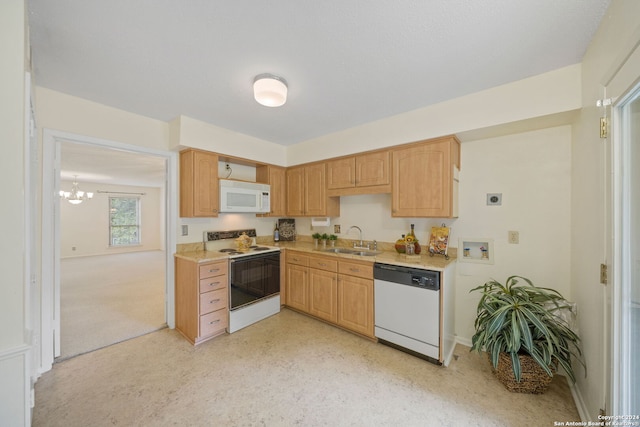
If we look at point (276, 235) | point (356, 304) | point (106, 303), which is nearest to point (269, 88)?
point (356, 304)

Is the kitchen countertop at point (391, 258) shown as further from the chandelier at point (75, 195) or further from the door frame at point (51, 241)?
the chandelier at point (75, 195)

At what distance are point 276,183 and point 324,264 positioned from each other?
1554 millimetres

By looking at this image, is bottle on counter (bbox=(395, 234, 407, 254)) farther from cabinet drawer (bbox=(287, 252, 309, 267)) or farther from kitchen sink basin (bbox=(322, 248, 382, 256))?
cabinet drawer (bbox=(287, 252, 309, 267))

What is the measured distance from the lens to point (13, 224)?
995mm

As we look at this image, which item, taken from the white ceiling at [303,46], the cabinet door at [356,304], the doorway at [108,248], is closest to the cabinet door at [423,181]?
the white ceiling at [303,46]

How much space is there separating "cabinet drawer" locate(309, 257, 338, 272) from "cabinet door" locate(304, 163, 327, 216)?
2.26ft

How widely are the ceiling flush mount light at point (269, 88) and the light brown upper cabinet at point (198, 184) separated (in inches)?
54.0

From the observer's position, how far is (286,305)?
3428mm

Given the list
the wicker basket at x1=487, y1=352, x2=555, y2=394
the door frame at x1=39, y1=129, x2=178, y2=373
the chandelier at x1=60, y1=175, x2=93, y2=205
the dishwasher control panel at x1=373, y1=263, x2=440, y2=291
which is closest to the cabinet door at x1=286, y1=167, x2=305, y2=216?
the dishwasher control panel at x1=373, y1=263, x2=440, y2=291

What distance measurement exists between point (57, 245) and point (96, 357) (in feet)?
3.68

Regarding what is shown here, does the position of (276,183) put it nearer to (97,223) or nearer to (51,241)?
Result: (51,241)

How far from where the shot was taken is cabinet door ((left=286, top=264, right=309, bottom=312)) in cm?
316

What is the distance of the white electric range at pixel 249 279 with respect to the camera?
2.80 meters

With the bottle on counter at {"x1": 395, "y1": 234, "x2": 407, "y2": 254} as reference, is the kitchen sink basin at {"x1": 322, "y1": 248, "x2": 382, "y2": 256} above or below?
below
